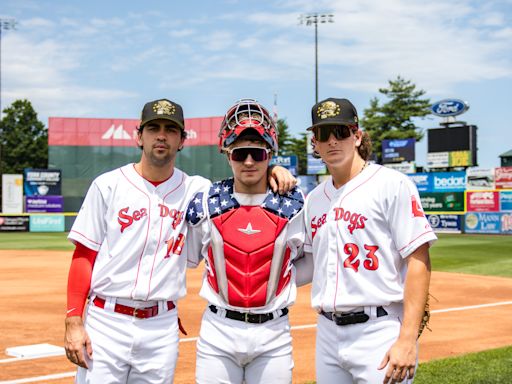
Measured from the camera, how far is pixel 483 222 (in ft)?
117

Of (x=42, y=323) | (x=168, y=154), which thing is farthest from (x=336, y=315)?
(x=42, y=323)

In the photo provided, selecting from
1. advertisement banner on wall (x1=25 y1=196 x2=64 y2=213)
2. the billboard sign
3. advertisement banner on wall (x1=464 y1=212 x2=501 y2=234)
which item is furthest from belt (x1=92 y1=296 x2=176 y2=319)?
the billboard sign

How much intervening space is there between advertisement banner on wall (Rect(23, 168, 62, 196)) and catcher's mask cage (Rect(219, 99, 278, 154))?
44.6m

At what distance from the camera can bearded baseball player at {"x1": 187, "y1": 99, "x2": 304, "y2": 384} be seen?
3637mm

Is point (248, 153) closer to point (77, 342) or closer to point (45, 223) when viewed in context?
point (77, 342)

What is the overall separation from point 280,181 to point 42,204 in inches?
1709

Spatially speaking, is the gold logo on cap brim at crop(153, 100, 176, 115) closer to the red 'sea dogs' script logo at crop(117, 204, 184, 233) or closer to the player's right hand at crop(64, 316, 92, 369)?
the red 'sea dogs' script logo at crop(117, 204, 184, 233)

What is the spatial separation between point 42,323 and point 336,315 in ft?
26.8

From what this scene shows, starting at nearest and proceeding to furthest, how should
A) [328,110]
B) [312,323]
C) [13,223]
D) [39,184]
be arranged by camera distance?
[328,110]
[312,323]
[13,223]
[39,184]

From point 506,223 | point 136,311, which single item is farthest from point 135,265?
point 506,223

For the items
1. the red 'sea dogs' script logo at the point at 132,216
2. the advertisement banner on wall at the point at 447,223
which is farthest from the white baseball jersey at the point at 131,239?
the advertisement banner on wall at the point at 447,223

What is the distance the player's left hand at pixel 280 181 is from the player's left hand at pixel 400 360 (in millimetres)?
1101

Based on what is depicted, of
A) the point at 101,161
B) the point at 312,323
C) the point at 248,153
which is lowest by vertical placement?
the point at 312,323

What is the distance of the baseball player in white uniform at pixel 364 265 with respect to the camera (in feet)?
11.5
